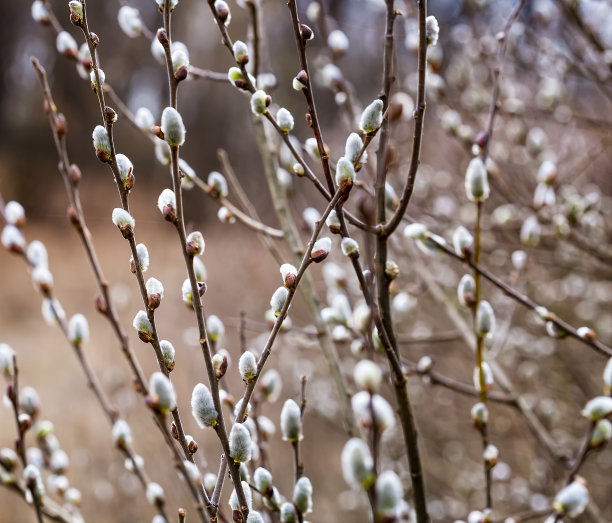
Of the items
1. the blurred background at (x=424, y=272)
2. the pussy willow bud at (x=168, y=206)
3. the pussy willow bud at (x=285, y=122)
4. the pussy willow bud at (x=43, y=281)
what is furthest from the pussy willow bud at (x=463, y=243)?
the pussy willow bud at (x=43, y=281)

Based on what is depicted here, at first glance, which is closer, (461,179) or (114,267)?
(461,179)

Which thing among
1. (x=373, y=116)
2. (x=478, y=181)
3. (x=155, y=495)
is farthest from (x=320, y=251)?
(x=155, y=495)

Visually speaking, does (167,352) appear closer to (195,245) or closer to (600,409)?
(195,245)

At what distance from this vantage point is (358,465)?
317mm

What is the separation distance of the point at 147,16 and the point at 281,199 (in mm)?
5550

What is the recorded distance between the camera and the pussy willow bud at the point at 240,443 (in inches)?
18.0

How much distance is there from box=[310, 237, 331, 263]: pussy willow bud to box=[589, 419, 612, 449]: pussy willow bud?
1.03ft

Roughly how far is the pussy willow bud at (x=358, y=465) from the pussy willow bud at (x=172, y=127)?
315mm

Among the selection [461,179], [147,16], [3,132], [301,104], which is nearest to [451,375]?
[461,179]

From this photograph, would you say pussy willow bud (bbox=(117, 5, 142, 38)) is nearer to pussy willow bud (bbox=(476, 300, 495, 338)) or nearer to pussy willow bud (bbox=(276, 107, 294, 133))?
pussy willow bud (bbox=(276, 107, 294, 133))

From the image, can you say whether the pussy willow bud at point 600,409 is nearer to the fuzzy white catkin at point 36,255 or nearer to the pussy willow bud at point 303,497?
the pussy willow bud at point 303,497

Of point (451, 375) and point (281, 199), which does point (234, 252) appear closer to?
point (451, 375)

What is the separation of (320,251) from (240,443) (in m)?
0.20

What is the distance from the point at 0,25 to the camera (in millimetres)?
7262
